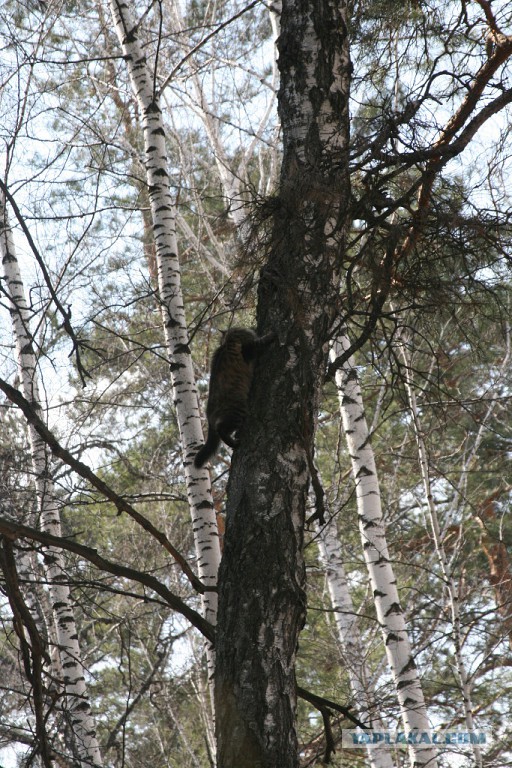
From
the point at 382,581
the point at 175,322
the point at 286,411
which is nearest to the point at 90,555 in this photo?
the point at 286,411

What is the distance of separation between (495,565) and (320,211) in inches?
381

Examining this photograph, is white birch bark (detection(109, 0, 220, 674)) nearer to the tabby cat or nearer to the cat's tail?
the cat's tail

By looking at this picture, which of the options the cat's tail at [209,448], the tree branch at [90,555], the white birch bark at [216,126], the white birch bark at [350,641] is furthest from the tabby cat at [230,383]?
the white birch bark at [216,126]

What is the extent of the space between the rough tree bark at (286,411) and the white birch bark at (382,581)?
2559mm

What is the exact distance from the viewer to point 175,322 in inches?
218

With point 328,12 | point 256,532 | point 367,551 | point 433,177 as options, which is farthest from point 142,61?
point 256,532

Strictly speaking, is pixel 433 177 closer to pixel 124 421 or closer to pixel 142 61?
pixel 142 61

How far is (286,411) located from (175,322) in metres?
3.05

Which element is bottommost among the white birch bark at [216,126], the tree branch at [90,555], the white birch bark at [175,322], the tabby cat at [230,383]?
the tree branch at [90,555]

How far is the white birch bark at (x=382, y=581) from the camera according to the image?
583 centimetres

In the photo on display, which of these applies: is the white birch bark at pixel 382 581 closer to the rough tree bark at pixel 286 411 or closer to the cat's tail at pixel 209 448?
the cat's tail at pixel 209 448

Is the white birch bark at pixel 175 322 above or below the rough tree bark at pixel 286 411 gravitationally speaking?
above

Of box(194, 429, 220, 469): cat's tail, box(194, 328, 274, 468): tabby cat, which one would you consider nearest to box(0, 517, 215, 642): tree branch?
box(194, 328, 274, 468): tabby cat

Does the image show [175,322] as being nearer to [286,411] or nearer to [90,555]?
[286,411]
